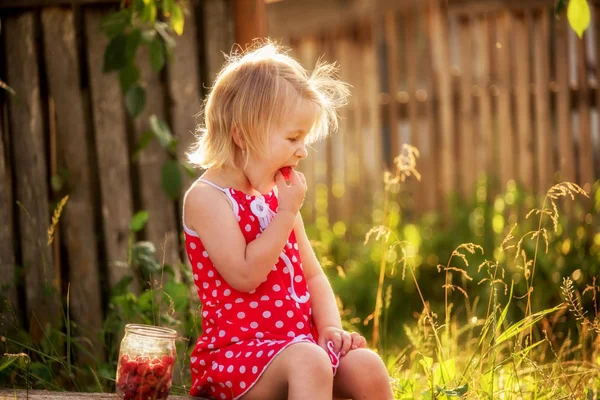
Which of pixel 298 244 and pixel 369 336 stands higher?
pixel 298 244

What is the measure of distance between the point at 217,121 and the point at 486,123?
393 cm

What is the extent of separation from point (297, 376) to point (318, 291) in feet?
1.60

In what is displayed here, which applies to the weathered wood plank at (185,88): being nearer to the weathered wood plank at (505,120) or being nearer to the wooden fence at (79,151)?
the wooden fence at (79,151)

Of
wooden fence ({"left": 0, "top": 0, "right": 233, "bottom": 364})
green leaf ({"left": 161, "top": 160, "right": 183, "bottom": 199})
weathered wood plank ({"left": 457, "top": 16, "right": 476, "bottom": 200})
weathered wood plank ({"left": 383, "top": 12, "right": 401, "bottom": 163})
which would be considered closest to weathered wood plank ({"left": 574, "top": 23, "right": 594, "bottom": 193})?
weathered wood plank ({"left": 457, "top": 16, "right": 476, "bottom": 200})

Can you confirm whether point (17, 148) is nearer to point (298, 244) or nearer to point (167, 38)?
point (167, 38)

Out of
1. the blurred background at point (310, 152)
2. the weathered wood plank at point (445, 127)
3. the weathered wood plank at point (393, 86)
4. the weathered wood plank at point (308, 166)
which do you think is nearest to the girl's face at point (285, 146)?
the blurred background at point (310, 152)

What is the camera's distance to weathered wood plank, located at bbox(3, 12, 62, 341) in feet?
11.3

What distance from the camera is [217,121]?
8.01ft

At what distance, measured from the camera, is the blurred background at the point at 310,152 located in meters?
3.39

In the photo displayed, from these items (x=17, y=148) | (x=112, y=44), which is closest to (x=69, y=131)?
(x=17, y=148)

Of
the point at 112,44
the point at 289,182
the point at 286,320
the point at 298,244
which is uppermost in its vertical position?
the point at 112,44

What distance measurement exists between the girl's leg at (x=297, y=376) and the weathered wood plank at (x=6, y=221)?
1.50 m

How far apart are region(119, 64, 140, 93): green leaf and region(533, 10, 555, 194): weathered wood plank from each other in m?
3.49

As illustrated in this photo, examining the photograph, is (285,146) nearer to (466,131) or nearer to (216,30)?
(216,30)
